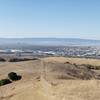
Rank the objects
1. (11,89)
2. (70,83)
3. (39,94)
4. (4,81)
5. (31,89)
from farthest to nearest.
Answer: (4,81), (11,89), (31,89), (39,94), (70,83)

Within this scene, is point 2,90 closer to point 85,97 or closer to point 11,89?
point 11,89

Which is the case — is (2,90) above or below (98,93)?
below

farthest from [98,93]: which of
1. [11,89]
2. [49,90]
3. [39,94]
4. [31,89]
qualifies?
[11,89]

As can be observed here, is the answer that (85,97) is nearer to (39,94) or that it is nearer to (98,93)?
(98,93)

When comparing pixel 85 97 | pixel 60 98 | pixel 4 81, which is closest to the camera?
pixel 85 97

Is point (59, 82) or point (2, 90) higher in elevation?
point (59, 82)

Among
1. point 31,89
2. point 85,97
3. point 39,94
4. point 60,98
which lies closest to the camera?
point 85,97

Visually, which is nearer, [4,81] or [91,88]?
[91,88]

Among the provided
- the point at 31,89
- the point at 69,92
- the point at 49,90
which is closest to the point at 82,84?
the point at 69,92

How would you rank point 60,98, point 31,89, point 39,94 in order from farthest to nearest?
point 31,89 → point 39,94 → point 60,98
